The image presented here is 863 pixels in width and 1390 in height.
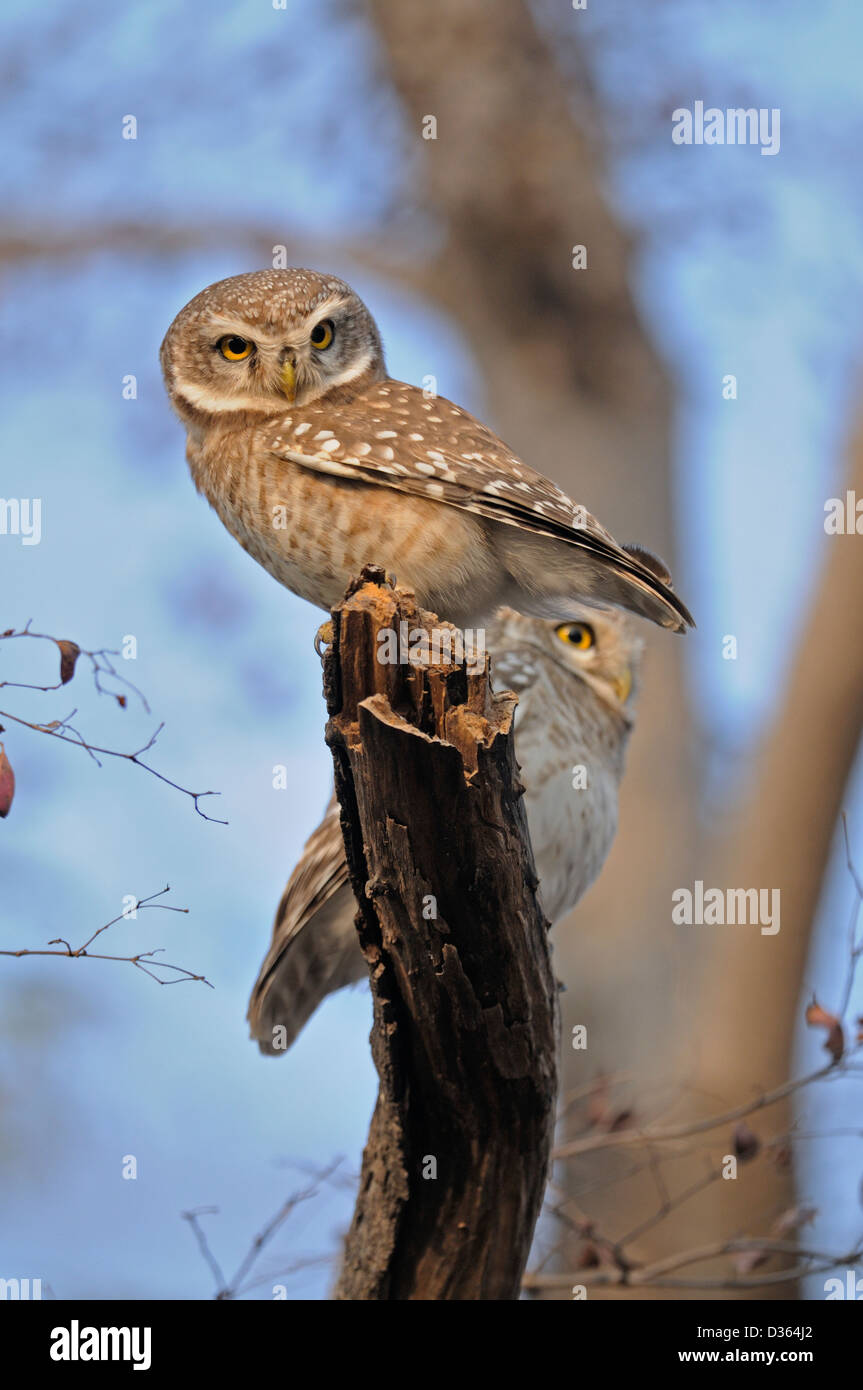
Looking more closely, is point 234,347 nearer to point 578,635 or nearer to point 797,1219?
point 578,635

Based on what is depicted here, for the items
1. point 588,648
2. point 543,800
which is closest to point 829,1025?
point 543,800

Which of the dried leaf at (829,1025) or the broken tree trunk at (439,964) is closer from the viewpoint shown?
the broken tree trunk at (439,964)

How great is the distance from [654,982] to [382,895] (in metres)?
5.84

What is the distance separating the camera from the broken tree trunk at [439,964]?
3.02 metres

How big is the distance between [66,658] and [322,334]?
1.77 meters

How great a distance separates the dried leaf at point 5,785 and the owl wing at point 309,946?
1387 mm

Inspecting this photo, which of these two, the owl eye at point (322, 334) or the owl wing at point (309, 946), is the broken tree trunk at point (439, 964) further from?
the owl eye at point (322, 334)

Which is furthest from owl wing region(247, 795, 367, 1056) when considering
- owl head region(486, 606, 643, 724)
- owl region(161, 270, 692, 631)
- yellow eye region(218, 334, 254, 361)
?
yellow eye region(218, 334, 254, 361)

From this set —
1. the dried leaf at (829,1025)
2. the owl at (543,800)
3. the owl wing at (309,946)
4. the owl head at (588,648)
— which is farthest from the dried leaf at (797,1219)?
the owl head at (588,648)

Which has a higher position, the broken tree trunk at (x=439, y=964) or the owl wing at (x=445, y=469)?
the owl wing at (x=445, y=469)

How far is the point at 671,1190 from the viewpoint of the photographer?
830 centimetres

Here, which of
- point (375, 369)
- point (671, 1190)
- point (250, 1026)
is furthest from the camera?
point (671, 1190)
